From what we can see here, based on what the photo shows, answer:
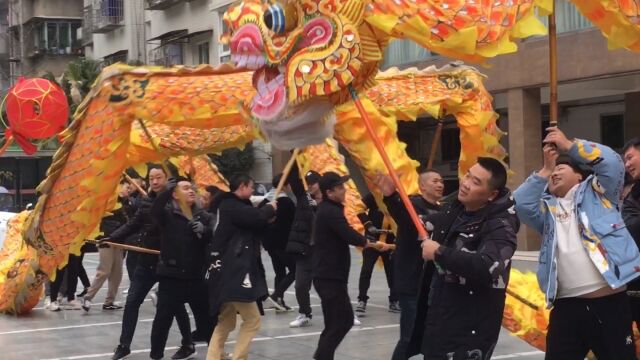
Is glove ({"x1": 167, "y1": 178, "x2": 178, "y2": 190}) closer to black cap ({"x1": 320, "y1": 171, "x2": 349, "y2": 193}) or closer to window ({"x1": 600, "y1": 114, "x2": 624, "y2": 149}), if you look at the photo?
black cap ({"x1": 320, "y1": 171, "x2": 349, "y2": 193})

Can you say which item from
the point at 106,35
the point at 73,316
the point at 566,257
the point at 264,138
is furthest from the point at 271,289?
the point at 106,35

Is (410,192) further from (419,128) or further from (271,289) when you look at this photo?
(419,128)

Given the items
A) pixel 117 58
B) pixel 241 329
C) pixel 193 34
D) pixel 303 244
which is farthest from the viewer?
pixel 117 58

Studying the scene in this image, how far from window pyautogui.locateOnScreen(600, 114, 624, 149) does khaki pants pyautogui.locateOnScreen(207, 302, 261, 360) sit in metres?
12.5

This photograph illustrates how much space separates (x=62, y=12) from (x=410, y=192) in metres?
34.6

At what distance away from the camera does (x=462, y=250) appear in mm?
4402

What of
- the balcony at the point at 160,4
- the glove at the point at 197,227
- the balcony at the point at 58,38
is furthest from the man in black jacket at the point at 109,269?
the balcony at the point at 58,38

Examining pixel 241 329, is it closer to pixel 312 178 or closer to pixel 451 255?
pixel 312 178

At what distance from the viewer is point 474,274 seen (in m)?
4.28

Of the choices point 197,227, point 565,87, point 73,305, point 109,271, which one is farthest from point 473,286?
point 565,87

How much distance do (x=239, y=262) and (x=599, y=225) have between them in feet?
9.73

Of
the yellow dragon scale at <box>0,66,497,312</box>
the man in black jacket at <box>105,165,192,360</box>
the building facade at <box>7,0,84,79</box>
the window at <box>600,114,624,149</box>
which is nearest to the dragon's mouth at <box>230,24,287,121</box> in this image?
the man in black jacket at <box>105,165,192,360</box>

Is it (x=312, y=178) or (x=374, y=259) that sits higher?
(x=312, y=178)

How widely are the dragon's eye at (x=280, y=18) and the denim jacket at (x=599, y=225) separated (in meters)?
1.73
